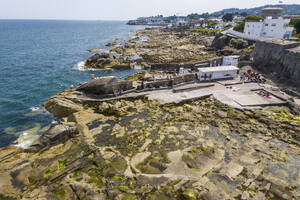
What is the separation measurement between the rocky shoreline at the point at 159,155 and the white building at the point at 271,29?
44.4 m

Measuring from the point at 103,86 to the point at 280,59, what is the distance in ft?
109

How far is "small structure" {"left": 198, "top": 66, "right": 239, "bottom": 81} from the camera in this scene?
29.0m

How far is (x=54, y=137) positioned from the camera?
55.3 feet

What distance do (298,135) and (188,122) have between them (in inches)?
443

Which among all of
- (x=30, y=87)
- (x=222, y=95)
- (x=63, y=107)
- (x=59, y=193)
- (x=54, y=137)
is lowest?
(x=30, y=87)

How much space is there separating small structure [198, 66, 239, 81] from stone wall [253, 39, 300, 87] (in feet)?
28.0

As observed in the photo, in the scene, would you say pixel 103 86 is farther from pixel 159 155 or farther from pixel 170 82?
pixel 159 155

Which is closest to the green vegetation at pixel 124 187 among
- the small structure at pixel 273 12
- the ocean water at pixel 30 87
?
the ocean water at pixel 30 87

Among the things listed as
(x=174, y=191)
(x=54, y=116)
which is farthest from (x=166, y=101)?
(x=54, y=116)

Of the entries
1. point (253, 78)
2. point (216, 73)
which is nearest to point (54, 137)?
point (216, 73)

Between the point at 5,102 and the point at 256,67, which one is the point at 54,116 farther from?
the point at 256,67

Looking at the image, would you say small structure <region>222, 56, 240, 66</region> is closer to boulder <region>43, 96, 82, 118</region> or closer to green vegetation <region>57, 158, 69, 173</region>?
boulder <region>43, 96, 82, 118</region>

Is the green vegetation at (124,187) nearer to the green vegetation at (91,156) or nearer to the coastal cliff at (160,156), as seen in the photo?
the coastal cliff at (160,156)

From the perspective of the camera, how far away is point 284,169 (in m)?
13.9
